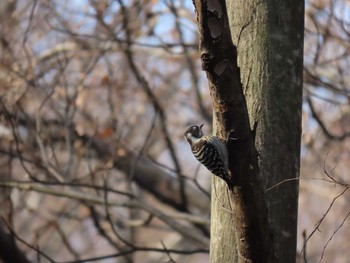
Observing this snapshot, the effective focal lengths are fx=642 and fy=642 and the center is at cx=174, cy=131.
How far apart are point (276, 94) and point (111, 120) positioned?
4404 mm

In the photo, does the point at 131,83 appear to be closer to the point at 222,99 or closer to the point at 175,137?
the point at 175,137

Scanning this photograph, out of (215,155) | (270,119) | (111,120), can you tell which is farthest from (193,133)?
(111,120)

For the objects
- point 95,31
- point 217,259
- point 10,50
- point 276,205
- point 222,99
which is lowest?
point 217,259

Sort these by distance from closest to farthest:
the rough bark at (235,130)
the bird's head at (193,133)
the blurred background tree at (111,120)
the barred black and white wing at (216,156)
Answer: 1. the rough bark at (235,130)
2. the barred black and white wing at (216,156)
3. the bird's head at (193,133)
4. the blurred background tree at (111,120)

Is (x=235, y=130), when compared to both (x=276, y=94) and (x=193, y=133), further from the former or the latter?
(x=193, y=133)

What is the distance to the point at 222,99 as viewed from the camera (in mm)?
1895

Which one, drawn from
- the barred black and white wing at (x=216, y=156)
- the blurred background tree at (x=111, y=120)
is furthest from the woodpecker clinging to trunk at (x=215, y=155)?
the blurred background tree at (x=111, y=120)

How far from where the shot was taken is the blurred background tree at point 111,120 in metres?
4.51

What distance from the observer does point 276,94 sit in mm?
2271

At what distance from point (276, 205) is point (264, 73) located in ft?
1.53

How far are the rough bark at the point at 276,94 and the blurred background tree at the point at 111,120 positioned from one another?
46.4 inches

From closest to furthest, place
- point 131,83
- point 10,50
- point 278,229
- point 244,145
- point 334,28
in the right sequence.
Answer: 1. point 244,145
2. point 278,229
3. point 334,28
4. point 10,50
5. point 131,83

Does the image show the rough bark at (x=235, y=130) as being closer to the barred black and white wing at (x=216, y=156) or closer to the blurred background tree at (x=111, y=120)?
the barred black and white wing at (x=216, y=156)

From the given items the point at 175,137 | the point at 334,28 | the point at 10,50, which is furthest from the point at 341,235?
the point at 10,50
